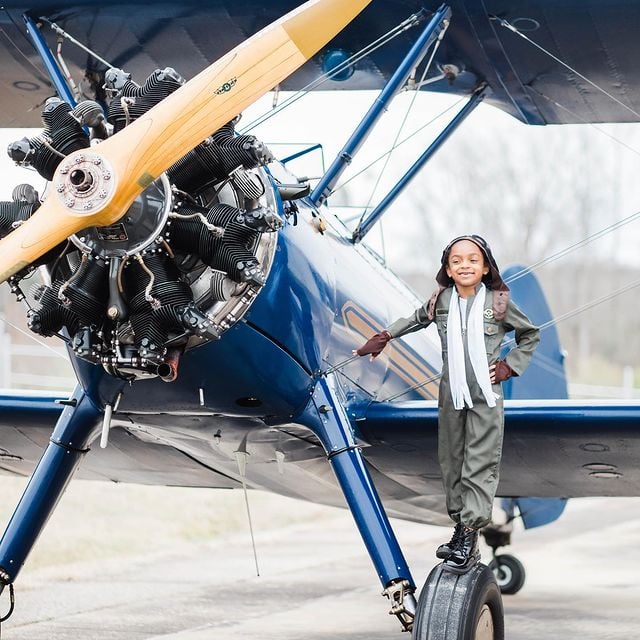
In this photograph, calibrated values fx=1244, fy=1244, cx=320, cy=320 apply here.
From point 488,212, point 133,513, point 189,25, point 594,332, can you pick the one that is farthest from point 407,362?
point 594,332

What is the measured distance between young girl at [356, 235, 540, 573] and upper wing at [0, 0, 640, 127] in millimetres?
2055

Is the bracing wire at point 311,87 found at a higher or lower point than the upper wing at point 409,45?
lower

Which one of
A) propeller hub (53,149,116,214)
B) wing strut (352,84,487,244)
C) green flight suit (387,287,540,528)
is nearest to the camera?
propeller hub (53,149,116,214)

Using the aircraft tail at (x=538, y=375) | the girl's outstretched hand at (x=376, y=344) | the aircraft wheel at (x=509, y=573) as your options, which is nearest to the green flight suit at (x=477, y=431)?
the girl's outstretched hand at (x=376, y=344)

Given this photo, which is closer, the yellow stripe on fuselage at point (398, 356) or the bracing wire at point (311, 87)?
the bracing wire at point (311, 87)

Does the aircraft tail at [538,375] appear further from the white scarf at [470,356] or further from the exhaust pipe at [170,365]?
the exhaust pipe at [170,365]

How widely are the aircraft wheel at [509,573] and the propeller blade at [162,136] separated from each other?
5.28m

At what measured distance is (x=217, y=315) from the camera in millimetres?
4785

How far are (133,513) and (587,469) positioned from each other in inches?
325

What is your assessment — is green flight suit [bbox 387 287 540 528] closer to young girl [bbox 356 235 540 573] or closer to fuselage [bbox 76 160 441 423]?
young girl [bbox 356 235 540 573]

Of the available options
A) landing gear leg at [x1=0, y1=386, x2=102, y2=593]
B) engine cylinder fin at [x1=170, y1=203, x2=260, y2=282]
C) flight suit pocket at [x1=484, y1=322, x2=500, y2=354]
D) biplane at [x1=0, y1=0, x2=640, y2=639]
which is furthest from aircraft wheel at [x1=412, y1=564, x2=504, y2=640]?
landing gear leg at [x1=0, y1=386, x2=102, y2=593]

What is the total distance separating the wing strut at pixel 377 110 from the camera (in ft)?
19.4

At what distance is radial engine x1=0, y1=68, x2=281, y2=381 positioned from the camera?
4.54 meters

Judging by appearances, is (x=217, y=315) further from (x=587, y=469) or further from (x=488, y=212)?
(x=488, y=212)
